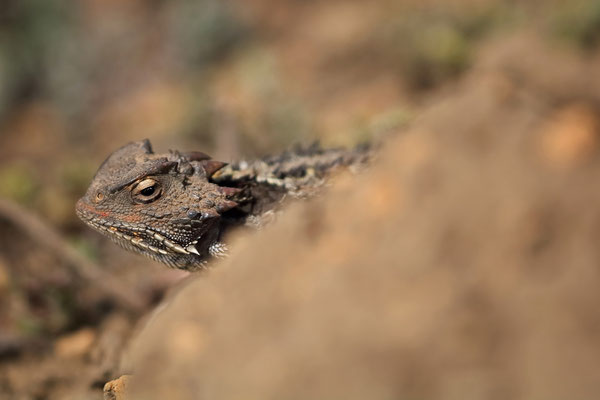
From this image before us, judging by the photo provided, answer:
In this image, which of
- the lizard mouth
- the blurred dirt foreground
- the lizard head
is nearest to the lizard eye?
the lizard head

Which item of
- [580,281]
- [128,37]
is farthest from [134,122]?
[580,281]

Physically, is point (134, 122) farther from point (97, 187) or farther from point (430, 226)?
point (430, 226)

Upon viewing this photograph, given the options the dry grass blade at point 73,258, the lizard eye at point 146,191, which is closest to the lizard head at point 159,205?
the lizard eye at point 146,191

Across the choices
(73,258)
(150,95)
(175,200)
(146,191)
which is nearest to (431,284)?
(175,200)

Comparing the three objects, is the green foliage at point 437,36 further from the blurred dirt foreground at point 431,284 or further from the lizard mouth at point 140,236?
the blurred dirt foreground at point 431,284

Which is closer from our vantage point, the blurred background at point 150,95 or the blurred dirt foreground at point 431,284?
the blurred dirt foreground at point 431,284

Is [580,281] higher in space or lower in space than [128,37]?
lower
